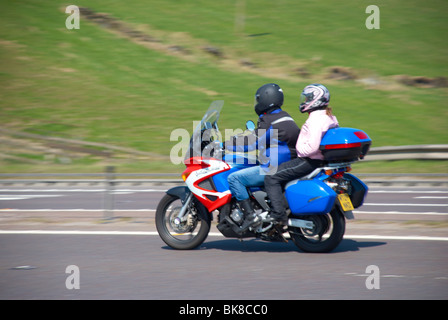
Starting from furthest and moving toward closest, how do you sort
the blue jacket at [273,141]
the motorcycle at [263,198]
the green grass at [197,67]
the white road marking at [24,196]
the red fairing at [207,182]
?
the green grass at [197,67] → the white road marking at [24,196] → the red fairing at [207,182] → the blue jacket at [273,141] → the motorcycle at [263,198]

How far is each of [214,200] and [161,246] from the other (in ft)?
3.54

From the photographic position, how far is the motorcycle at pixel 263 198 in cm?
748

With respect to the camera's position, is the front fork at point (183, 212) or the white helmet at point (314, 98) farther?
the front fork at point (183, 212)

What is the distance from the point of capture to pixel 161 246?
8.41 metres

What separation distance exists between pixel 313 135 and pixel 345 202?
881mm

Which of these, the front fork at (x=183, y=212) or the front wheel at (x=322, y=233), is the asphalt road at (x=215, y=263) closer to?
the front wheel at (x=322, y=233)

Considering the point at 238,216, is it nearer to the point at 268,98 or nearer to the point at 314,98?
the point at 268,98

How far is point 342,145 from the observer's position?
7.41 meters

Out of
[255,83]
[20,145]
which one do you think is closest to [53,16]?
[255,83]

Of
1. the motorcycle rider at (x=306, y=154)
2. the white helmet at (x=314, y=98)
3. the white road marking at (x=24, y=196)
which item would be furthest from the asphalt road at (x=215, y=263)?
the white road marking at (x=24, y=196)

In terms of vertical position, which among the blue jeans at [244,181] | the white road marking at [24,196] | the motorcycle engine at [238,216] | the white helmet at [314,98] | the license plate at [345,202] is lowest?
the white road marking at [24,196]

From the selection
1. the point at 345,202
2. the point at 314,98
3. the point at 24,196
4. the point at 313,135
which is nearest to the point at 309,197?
the point at 345,202

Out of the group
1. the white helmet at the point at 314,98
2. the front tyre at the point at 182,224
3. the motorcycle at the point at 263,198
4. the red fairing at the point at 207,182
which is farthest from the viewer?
the front tyre at the point at 182,224
